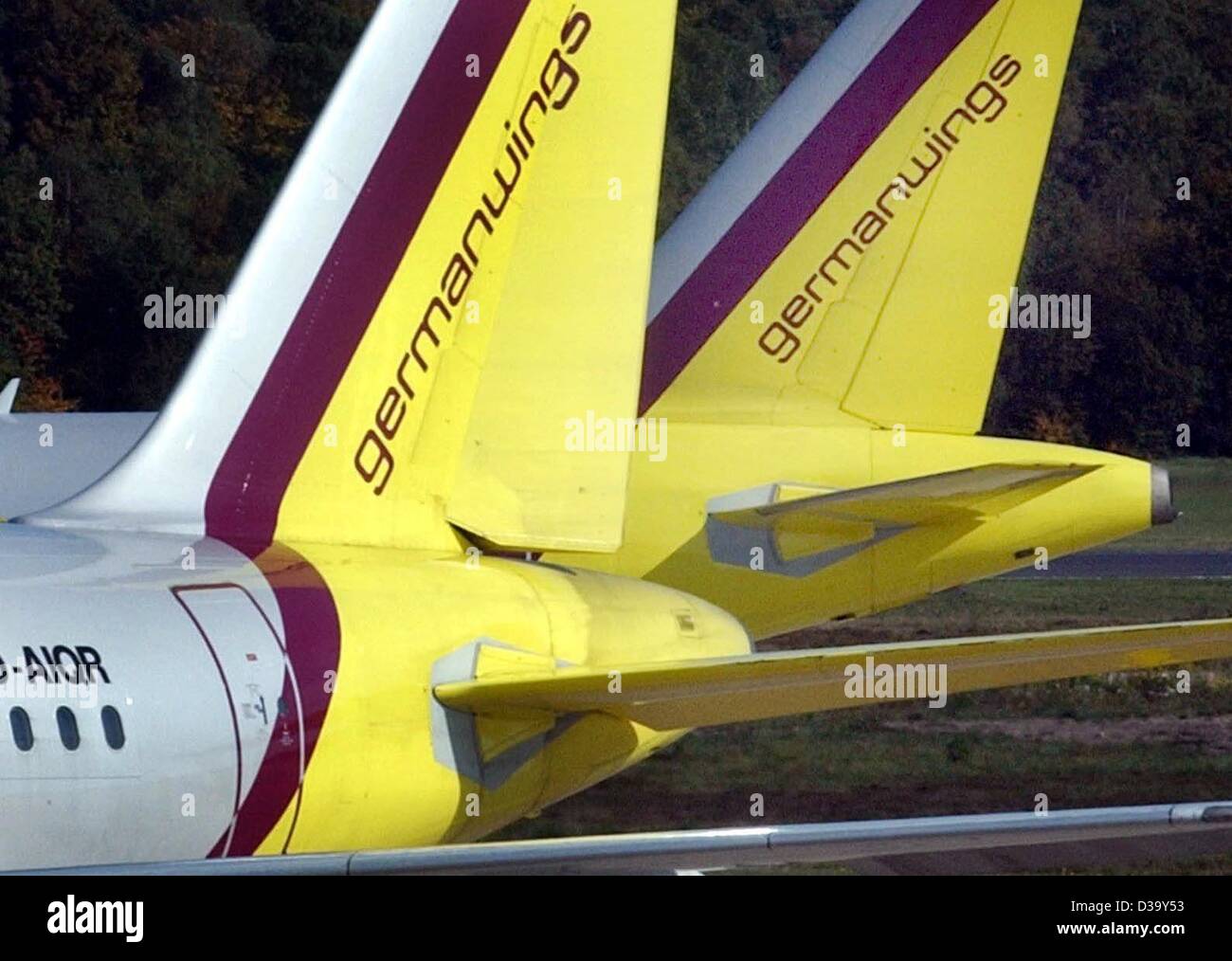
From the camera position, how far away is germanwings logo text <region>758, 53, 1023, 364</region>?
1455 cm

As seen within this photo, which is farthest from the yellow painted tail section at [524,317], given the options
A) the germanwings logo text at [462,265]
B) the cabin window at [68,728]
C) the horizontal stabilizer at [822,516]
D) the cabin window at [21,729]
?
the horizontal stabilizer at [822,516]

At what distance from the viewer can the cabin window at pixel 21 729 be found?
5.55 metres

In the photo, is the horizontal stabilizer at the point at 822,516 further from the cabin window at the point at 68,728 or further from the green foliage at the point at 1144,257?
the green foliage at the point at 1144,257

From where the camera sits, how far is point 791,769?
583 inches

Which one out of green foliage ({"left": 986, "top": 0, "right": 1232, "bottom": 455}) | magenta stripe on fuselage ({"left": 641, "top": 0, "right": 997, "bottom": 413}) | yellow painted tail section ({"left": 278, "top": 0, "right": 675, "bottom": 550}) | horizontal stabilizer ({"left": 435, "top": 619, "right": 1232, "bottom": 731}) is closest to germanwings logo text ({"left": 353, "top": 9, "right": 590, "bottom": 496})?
yellow painted tail section ({"left": 278, "top": 0, "right": 675, "bottom": 550})

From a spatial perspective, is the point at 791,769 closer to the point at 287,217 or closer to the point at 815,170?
the point at 815,170

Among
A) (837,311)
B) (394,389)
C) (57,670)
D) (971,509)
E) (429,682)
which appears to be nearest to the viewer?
(57,670)

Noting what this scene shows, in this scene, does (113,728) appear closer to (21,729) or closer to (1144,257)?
(21,729)

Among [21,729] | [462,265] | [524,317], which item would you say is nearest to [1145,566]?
[524,317]

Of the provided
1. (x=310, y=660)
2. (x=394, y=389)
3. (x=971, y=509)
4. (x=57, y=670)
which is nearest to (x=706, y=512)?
(x=971, y=509)

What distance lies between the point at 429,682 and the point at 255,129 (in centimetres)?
1407

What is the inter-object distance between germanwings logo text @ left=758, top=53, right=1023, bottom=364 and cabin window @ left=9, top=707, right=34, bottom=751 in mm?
9301

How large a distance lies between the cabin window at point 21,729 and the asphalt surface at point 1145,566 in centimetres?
2152

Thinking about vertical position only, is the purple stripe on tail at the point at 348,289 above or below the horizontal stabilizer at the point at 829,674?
above
